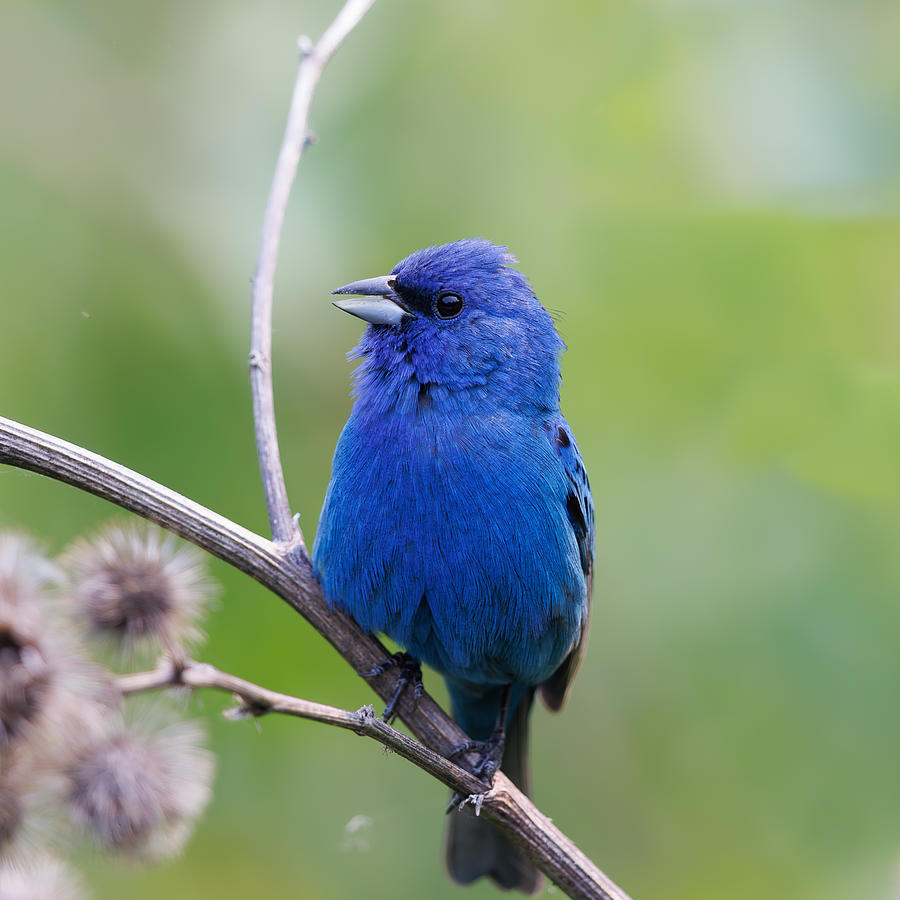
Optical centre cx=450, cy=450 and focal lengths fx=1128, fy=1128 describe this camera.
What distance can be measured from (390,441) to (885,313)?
2044 mm

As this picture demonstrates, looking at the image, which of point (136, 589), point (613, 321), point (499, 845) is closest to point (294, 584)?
point (136, 589)

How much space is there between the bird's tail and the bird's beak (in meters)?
1.66

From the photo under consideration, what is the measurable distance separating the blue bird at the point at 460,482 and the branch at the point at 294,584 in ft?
0.41

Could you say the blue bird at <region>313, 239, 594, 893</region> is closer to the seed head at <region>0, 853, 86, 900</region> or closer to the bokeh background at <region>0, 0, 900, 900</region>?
the bokeh background at <region>0, 0, 900, 900</region>

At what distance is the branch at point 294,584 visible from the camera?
2801 millimetres

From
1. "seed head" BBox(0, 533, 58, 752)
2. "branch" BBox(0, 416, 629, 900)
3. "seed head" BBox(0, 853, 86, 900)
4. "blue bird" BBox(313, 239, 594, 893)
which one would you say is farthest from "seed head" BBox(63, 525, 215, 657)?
"blue bird" BBox(313, 239, 594, 893)

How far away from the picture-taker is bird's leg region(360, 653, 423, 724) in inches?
139

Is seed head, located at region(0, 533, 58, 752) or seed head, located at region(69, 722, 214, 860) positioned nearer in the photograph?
seed head, located at region(0, 533, 58, 752)

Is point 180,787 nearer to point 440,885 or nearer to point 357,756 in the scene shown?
point 357,756

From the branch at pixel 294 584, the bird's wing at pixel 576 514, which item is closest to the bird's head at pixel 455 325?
the bird's wing at pixel 576 514

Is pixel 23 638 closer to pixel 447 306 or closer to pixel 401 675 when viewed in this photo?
pixel 401 675

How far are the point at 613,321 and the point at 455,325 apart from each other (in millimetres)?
761

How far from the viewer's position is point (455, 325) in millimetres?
3793

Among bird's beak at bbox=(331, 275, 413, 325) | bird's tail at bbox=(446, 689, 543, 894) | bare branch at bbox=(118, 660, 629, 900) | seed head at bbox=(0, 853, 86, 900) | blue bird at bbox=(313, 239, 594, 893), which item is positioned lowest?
seed head at bbox=(0, 853, 86, 900)
